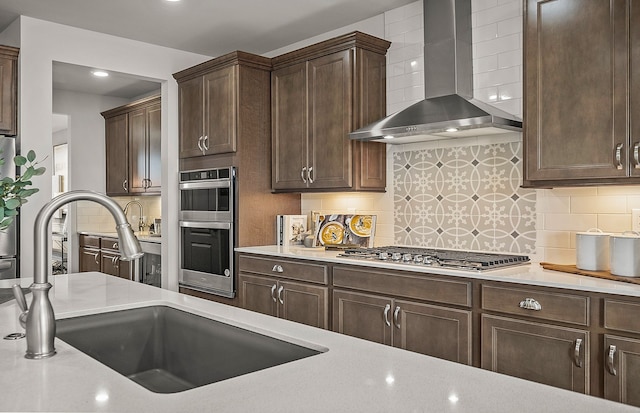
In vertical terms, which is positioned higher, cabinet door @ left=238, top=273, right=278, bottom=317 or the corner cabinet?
the corner cabinet

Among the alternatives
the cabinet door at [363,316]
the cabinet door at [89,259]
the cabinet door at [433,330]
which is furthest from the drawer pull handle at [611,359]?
the cabinet door at [89,259]

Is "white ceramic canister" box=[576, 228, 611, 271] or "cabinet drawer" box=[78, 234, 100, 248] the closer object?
"white ceramic canister" box=[576, 228, 611, 271]

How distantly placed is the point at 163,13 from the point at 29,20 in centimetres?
102

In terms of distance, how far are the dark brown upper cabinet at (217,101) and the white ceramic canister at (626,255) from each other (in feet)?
8.97

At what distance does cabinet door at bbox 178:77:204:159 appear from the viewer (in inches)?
177

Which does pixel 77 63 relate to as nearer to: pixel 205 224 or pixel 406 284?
pixel 205 224

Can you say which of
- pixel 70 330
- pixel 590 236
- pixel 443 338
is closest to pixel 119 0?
pixel 70 330

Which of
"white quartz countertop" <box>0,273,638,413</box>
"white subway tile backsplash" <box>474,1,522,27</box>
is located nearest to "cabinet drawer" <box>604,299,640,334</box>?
"white quartz countertop" <box>0,273,638,413</box>

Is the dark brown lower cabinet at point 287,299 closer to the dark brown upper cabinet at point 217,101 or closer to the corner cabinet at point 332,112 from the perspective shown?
the corner cabinet at point 332,112

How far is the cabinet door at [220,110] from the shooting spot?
4.19 metres

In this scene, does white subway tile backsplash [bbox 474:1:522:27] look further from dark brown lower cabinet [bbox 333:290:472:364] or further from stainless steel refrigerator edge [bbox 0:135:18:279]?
stainless steel refrigerator edge [bbox 0:135:18:279]

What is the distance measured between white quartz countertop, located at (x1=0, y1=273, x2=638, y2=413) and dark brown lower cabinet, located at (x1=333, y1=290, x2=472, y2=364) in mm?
1537

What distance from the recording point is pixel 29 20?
4.01 metres

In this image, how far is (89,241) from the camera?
19.4ft
